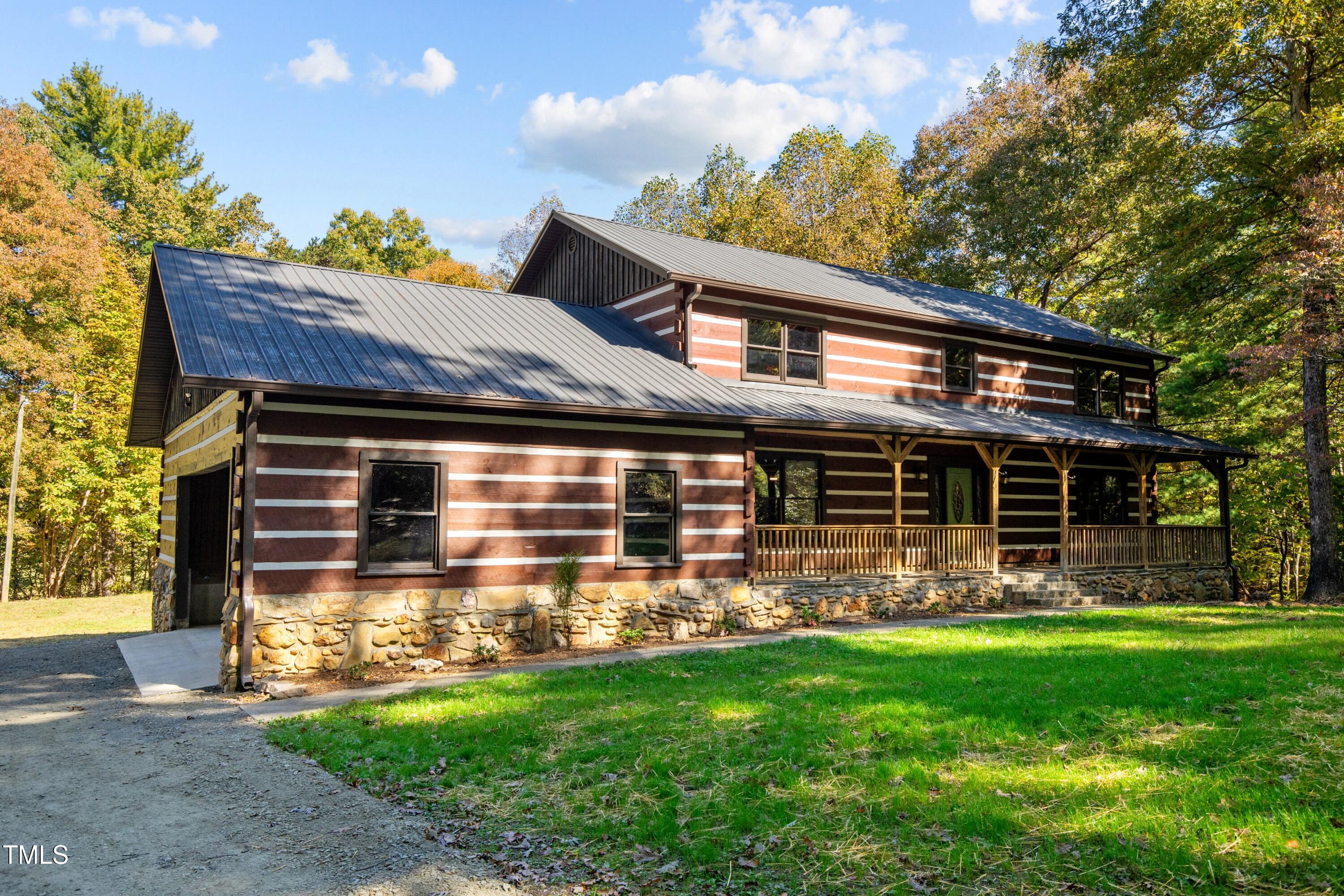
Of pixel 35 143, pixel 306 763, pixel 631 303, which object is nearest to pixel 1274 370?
pixel 631 303

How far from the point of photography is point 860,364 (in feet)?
62.5

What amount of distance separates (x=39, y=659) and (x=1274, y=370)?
23.2 metres

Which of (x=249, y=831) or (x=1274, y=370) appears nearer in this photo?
(x=249, y=831)

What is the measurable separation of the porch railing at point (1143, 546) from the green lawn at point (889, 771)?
9.87m

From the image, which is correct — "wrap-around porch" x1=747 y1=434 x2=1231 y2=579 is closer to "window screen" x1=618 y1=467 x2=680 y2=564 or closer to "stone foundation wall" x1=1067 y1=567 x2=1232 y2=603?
"stone foundation wall" x1=1067 y1=567 x2=1232 y2=603

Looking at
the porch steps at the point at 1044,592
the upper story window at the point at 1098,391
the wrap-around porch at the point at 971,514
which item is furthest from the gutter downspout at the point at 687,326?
the upper story window at the point at 1098,391

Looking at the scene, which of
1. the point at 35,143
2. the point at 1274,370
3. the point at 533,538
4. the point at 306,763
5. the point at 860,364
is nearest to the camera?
the point at 306,763

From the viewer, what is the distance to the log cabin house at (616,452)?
1120cm

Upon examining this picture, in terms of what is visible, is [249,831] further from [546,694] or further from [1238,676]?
[1238,676]

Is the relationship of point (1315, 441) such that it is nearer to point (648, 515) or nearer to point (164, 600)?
point (648, 515)

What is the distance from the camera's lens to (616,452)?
44.8 ft

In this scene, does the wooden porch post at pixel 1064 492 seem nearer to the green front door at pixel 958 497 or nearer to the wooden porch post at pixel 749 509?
the green front door at pixel 958 497

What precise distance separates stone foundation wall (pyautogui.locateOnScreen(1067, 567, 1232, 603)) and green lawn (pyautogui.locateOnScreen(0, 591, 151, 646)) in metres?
21.6

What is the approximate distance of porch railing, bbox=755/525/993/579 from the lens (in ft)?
52.0
